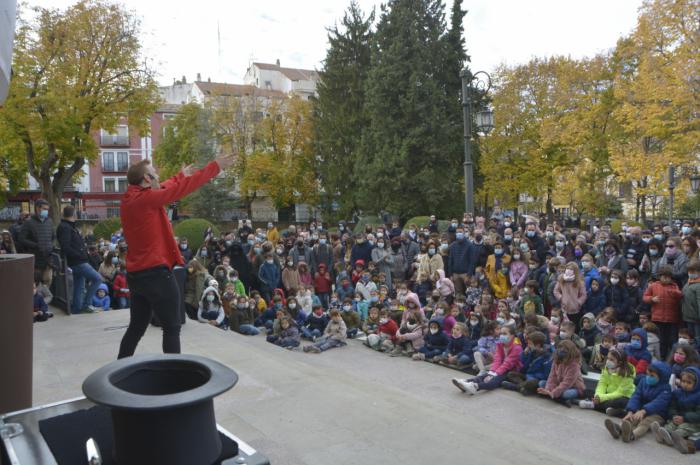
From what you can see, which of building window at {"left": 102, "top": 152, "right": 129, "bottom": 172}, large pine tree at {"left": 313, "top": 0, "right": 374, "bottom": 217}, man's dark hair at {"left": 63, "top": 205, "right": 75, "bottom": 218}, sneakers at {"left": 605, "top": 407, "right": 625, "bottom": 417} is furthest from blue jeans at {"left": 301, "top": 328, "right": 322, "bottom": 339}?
building window at {"left": 102, "top": 152, "right": 129, "bottom": 172}

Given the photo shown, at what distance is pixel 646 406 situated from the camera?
6711 mm

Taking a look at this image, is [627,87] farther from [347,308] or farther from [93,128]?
[93,128]

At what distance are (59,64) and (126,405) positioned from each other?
26.6 m

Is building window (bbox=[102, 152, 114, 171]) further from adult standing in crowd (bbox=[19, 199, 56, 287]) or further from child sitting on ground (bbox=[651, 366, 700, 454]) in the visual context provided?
child sitting on ground (bbox=[651, 366, 700, 454])

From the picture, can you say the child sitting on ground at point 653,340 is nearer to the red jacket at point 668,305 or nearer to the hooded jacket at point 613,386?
the red jacket at point 668,305

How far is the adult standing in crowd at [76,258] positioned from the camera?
28.1 feet

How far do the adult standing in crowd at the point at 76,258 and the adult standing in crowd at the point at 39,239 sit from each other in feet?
1.14

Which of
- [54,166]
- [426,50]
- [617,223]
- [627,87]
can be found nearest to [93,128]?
[54,166]

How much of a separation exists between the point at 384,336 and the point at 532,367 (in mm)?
3410

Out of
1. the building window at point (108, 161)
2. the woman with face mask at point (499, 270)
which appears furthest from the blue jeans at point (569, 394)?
the building window at point (108, 161)

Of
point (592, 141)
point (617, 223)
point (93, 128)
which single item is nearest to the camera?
point (93, 128)

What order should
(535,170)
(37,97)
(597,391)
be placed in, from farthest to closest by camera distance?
1. (535,170)
2. (37,97)
3. (597,391)

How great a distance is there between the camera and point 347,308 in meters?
12.4

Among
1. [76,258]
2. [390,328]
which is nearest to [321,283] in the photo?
[390,328]
